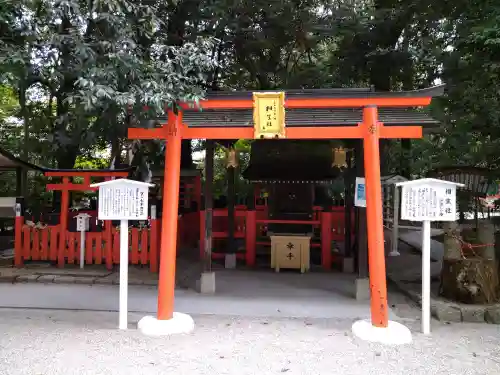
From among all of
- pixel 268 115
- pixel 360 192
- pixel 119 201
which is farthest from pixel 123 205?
pixel 360 192

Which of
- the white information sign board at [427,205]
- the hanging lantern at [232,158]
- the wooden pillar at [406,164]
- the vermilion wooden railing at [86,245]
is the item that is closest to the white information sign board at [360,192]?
the white information sign board at [427,205]

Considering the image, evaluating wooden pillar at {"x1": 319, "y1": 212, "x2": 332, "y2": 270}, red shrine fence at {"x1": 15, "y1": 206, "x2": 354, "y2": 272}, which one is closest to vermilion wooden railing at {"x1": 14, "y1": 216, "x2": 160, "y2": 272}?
red shrine fence at {"x1": 15, "y1": 206, "x2": 354, "y2": 272}

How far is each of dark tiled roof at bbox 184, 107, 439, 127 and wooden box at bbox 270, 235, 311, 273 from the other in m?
3.75

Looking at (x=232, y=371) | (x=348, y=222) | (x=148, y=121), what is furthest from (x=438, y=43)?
(x=232, y=371)

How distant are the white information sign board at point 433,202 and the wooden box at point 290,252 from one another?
152 inches

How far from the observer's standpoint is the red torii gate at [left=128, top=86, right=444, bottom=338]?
5.33 metres

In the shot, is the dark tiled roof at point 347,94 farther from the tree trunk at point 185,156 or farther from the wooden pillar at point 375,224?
the tree trunk at point 185,156

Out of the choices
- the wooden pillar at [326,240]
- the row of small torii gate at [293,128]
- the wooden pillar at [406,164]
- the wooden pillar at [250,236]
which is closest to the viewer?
the row of small torii gate at [293,128]

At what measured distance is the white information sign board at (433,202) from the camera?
524 cm

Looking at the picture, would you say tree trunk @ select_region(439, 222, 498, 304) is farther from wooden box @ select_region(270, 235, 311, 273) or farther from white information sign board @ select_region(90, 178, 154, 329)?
white information sign board @ select_region(90, 178, 154, 329)

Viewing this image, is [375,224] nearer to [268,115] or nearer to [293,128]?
[293,128]

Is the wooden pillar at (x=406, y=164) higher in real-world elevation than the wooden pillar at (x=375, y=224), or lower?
higher

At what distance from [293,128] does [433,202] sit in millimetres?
2051

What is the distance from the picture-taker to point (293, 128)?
570cm
